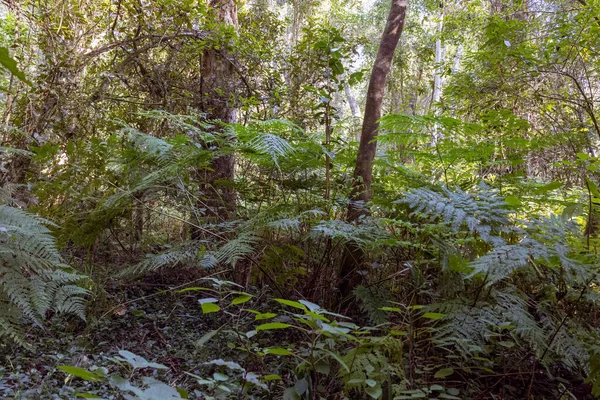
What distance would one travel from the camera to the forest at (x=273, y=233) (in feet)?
6.20

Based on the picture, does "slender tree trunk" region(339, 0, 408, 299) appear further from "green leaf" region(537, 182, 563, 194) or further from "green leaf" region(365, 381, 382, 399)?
"green leaf" region(365, 381, 382, 399)

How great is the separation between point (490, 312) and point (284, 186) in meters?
1.83

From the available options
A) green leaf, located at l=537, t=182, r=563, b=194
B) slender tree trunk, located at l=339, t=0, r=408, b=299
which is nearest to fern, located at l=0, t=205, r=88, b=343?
slender tree trunk, located at l=339, t=0, r=408, b=299

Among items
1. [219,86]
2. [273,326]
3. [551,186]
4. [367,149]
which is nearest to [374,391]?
[273,326]

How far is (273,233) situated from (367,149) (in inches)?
39.3

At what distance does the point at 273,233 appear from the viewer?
326cm

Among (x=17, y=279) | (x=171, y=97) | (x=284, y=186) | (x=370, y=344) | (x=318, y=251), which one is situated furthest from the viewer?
(x=171, y=97)

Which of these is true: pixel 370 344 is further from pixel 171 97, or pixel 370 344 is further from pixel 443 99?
pixel 171 97

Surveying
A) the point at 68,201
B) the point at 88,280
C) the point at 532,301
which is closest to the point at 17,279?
the point at 88,280

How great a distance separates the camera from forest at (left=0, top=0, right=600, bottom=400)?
74.4 inches

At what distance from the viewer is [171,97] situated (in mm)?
5203

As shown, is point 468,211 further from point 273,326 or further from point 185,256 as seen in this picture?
point 185,256

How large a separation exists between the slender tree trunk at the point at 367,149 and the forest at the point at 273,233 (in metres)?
0.02

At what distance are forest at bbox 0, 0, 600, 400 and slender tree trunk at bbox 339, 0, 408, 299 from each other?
2 centimetres
